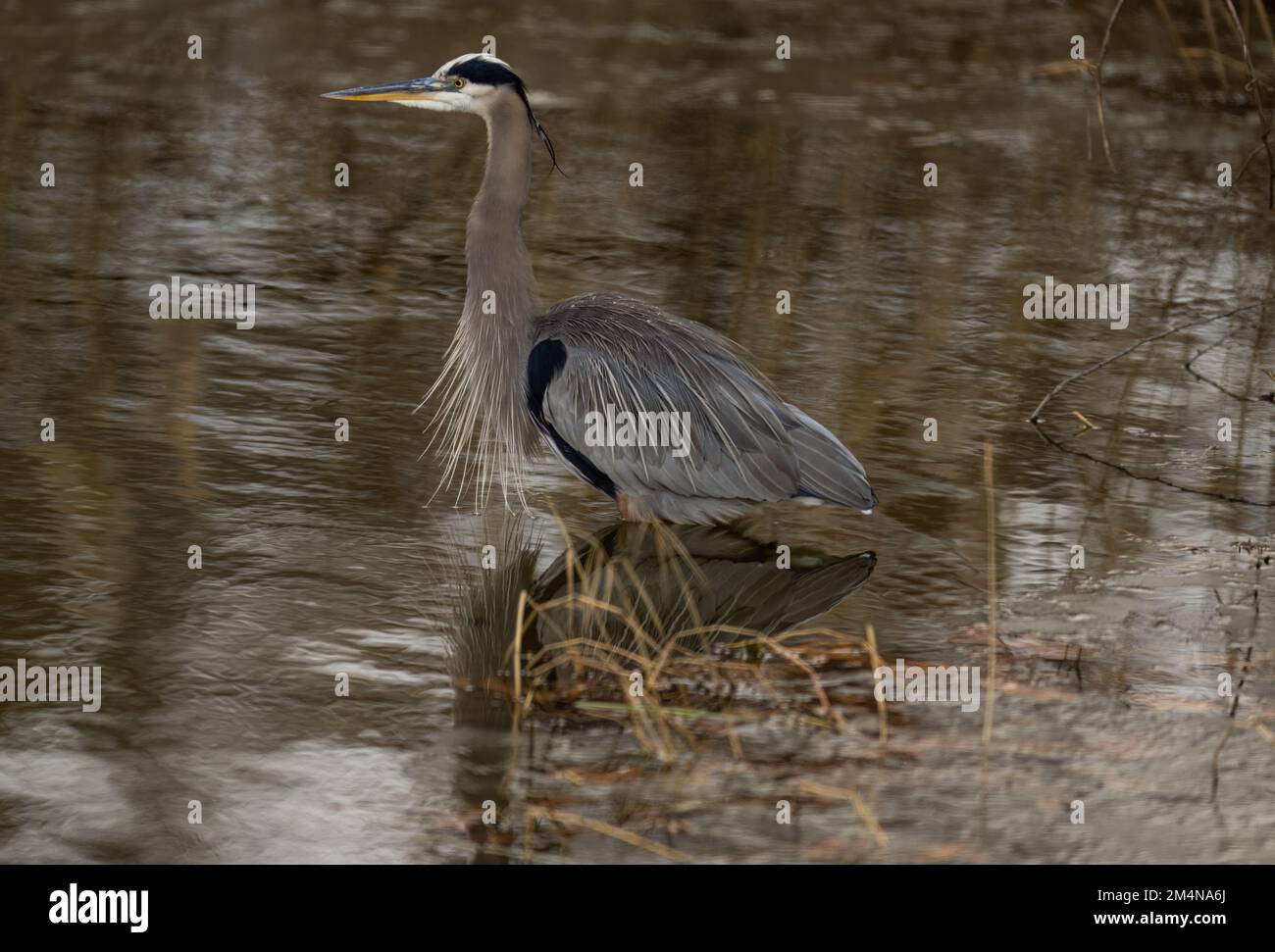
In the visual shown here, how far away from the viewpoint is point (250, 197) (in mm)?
11125

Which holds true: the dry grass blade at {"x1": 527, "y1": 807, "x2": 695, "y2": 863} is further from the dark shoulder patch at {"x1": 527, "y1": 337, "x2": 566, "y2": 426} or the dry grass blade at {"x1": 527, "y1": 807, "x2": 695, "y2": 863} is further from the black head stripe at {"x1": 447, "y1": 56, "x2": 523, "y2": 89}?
the black head stripe at {"x1": 447, "y1": 56, "x2": 523, "y2": 89}

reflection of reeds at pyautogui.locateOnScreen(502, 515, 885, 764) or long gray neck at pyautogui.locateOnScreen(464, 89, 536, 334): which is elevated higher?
long gray neck at pyautogui.locateOnScreen(464, 89, 536, 334)

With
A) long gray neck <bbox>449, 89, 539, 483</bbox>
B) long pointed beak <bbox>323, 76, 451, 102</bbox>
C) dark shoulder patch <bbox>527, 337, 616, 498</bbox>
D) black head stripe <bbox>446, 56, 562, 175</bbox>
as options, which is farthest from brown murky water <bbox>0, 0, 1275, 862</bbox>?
black head stripe <bbox>446, 56, 562, 175</bbox>

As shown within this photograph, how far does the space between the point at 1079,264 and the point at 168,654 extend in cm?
657

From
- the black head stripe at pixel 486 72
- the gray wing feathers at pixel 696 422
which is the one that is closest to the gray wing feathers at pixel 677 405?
the gray wing feathers at pixel 696 422

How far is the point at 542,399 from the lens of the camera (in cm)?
723

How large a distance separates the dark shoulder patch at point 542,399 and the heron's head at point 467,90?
725mm

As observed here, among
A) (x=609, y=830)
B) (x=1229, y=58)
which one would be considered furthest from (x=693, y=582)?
(x=1229, y=58)

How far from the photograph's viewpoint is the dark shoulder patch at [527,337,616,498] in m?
7.18

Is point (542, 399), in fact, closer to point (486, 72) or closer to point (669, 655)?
point (486, 72)

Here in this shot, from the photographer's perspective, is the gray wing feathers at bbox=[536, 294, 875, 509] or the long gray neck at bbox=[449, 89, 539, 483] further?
the long gray neck at bbox=[449, 89, 539, 483]

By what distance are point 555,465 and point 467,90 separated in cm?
166

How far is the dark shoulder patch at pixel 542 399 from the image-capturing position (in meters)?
7.18

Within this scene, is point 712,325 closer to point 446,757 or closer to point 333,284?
point 333,284
